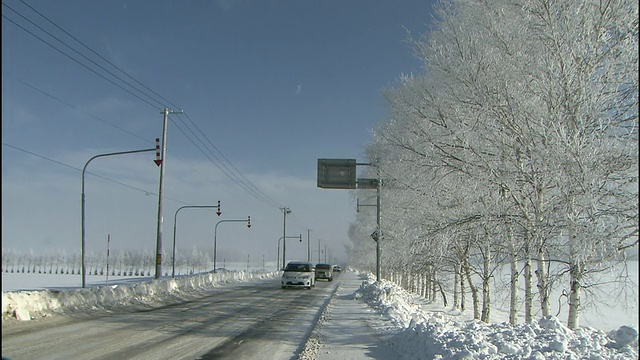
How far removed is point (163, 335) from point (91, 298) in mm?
7339

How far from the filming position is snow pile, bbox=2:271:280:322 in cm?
1352

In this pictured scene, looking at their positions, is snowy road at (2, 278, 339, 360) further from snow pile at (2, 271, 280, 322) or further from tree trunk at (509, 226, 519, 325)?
tree trunk at (509, 226, 519, 325)

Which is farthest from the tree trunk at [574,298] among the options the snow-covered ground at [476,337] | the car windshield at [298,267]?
the car windshield at [298,267]

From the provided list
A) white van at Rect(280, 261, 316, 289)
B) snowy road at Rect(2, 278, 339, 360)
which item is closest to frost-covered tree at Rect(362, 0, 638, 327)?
snowy road at Rect(2, 278, 339, 360)

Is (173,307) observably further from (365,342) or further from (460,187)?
(460,187)

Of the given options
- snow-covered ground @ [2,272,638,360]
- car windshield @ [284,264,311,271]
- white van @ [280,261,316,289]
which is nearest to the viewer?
snow-covered ground @ [2,272,638,360]

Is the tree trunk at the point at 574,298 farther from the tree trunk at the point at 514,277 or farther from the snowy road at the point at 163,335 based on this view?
the snowy road at the point at 163,335

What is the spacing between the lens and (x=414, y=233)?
14.2 meters

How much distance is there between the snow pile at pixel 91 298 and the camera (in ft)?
44.3

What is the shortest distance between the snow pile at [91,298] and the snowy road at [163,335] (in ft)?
2.42

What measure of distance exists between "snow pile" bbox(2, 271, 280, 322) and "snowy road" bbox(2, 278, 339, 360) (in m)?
0.74

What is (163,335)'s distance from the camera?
38.5ft

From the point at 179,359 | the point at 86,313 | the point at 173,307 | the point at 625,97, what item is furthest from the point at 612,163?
the point at 173,307

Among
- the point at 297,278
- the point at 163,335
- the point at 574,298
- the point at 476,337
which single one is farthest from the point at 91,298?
the point at 297,278
